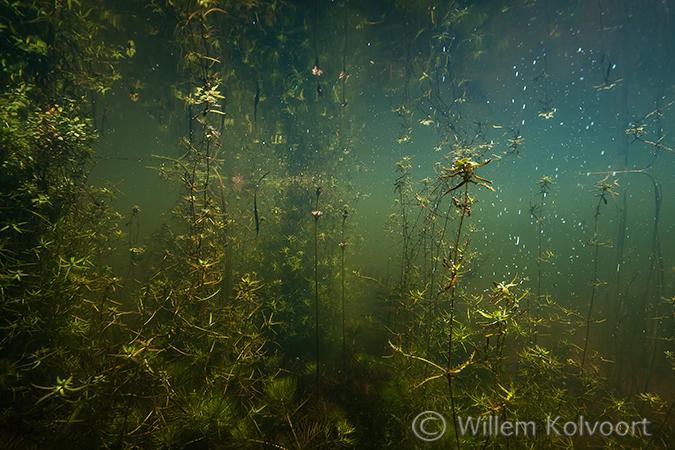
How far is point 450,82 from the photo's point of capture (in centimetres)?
1045

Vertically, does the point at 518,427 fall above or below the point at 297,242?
below

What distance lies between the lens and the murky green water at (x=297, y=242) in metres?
3.21

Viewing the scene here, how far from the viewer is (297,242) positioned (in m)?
8.87

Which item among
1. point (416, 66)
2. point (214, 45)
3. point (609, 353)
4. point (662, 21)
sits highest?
point (662, 21)

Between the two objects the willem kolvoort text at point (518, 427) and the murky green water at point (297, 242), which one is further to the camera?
the murky green water at point (297, 242)

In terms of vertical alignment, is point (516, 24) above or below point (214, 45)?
above

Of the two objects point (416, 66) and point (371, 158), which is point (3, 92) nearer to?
point (416, 66)

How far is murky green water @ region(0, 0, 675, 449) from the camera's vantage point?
10.5 feet

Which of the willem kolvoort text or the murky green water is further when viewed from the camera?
the murky green water

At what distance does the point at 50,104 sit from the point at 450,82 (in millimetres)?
11578

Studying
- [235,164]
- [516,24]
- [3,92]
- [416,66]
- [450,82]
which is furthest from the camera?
[235,164]

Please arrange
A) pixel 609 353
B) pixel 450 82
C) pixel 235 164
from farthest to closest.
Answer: pixel 235 164 → pixel 450 82 → pixel 609 353

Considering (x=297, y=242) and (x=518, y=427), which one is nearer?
(x=518, y=427)

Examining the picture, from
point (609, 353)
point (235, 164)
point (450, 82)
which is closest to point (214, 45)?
point (235, 164)
